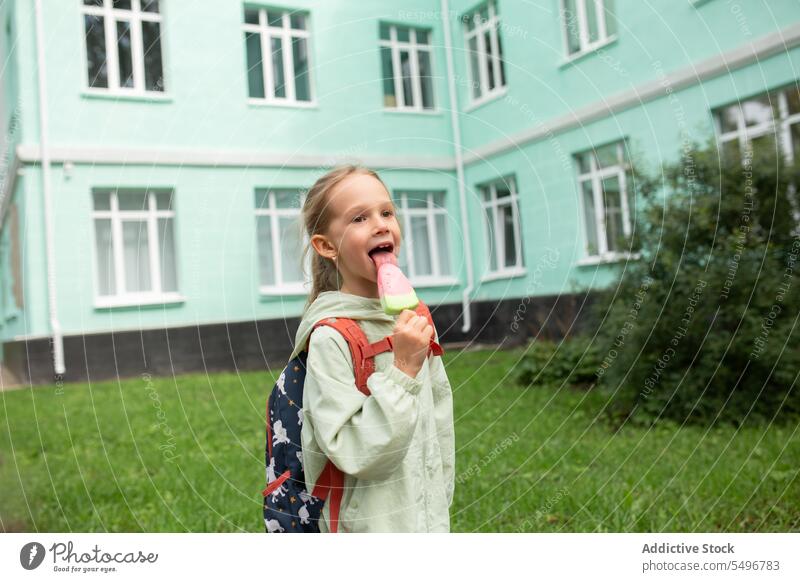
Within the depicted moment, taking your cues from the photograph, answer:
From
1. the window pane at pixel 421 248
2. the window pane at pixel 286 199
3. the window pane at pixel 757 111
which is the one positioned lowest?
the window pane at pixel 421 248

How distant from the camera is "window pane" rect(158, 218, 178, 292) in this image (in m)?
3.14

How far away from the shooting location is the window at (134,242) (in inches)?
128

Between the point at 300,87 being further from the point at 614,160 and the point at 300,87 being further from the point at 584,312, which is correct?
the point at 584,312

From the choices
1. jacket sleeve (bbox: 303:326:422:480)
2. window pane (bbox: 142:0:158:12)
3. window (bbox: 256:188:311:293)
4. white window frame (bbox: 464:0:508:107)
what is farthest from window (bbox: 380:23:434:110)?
jacket sleeve (bbox: 303:326:422:480)

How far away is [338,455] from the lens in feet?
3.99

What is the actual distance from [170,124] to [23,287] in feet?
2.55

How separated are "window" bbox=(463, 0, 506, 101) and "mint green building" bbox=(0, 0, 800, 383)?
11 millimetres

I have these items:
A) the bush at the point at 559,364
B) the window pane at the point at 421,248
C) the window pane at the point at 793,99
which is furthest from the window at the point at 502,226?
the window pane at the point at 793,99

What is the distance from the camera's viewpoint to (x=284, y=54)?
2676 millimetres

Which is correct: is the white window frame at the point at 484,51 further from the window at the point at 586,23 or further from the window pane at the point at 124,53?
the window pane at the point at 124,53

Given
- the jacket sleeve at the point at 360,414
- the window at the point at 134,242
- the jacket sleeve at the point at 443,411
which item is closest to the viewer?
the jacket sleeve at the point at 360,414

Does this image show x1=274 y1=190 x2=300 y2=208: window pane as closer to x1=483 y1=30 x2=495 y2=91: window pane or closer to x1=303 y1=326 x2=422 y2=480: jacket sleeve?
x1=483 y1=30 x2=495 y2=91: window pane

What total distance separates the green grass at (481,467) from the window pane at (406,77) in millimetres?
926

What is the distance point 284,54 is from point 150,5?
1.54 ft
